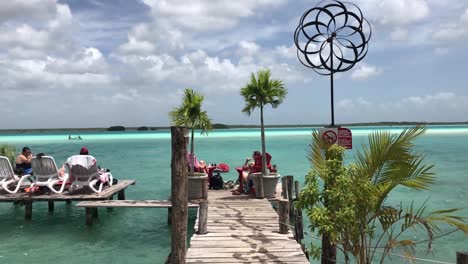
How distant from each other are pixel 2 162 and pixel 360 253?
1177 centimetres

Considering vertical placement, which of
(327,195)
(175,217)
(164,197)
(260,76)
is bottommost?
(164,197)

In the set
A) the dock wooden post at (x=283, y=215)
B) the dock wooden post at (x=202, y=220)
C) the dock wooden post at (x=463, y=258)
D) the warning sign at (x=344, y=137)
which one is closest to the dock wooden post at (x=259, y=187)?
the dock wooden post at (x=283, y=215)

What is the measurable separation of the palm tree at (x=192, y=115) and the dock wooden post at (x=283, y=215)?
421cm

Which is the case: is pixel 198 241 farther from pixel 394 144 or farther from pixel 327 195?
pixel 394 144

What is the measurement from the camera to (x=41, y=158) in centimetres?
1277

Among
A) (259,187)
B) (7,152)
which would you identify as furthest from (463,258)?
(7,152)

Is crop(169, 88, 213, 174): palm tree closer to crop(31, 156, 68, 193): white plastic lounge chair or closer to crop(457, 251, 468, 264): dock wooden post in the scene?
crop(31, 156, 68, 193): white plastic lounge chair

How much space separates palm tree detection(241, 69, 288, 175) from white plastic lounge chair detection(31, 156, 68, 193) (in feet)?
19.6

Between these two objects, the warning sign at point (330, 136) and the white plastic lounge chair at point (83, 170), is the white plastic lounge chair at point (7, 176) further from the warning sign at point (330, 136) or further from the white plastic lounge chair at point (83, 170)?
the warning sign at point (330, 136)

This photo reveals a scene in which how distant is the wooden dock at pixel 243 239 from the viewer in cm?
712

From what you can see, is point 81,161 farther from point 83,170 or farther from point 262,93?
point 262,93

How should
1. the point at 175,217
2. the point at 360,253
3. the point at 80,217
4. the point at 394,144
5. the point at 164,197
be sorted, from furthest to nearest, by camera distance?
the point at 164,197 < the point at 80,217 < the point at 175,217 < the point at 360,253 < the point at 394,144

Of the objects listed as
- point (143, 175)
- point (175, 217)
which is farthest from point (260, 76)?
point (143, 175)

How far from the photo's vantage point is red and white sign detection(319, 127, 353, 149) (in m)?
6.19
